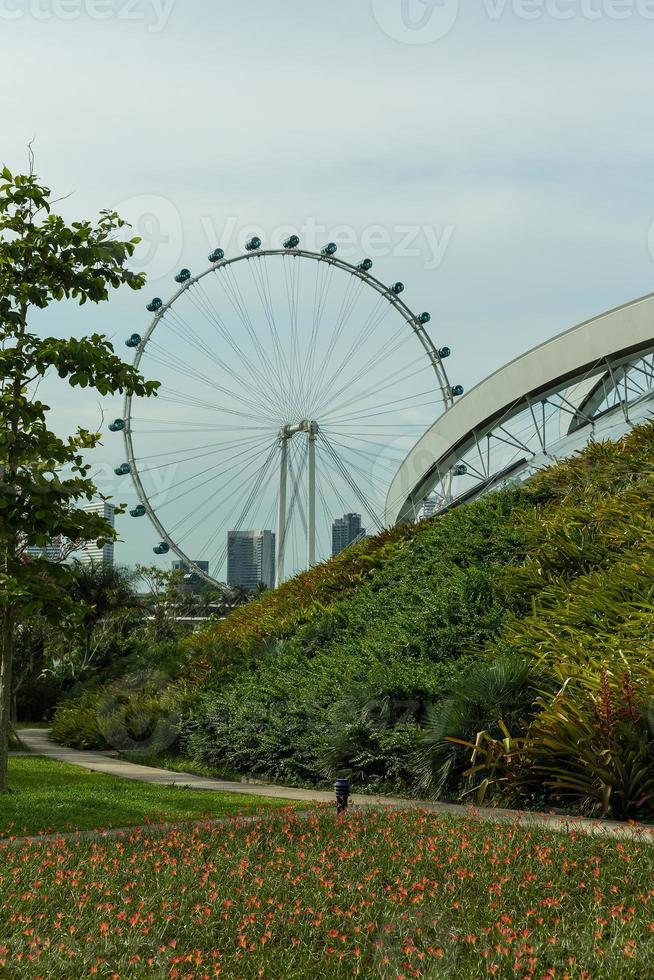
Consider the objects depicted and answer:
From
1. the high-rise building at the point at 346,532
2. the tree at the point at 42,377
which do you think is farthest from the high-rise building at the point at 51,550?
the high-rise building at the point at 346,532

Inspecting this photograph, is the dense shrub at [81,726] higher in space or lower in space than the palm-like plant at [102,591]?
lower

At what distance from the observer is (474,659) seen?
1210 cm

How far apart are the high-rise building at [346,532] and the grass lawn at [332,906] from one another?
1418 centimetres

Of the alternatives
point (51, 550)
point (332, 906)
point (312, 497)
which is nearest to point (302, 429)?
point (312, 497)

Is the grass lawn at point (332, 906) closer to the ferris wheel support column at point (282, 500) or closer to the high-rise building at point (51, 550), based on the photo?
the high-rise building at point (51, 550)

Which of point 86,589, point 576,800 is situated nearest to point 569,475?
point 576,800

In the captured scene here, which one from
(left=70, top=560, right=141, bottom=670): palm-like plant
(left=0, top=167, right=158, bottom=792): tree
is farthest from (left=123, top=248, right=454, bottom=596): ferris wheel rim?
(left=0, top=167, right=158, bottom=792): tree

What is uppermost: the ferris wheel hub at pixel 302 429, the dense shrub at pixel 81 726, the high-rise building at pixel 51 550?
the ferris wheel hub at pixel 302 429

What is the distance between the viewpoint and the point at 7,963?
4562mm

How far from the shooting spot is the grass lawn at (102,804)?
856cm

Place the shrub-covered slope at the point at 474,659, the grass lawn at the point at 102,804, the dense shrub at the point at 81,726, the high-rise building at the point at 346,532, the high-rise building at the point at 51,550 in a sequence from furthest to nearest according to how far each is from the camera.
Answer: the high-rise building at the point at 346,532
the dense shrub at the point at 81,726
the high-rise building at the point at 51,550
the shrub-covered slope at the point at 474,659
the grass lawn at the point at 102,804

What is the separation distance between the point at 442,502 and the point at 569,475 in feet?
33.8

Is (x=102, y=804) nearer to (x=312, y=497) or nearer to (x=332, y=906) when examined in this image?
(x=332, y=906)

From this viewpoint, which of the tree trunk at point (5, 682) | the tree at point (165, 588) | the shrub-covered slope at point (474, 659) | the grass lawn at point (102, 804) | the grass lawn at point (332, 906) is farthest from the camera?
the tree at point (165, 588)
